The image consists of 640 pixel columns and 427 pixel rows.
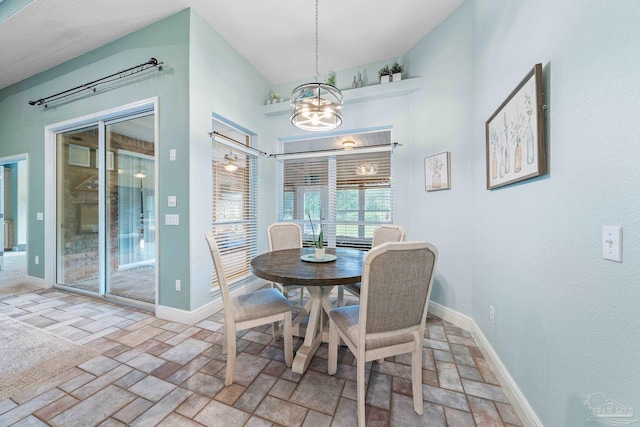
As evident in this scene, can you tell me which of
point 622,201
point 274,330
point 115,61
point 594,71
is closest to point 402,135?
point 594,71

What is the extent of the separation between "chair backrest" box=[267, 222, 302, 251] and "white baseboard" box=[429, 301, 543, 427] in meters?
1.79

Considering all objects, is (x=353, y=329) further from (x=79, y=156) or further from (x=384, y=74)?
(x=79, y=156)

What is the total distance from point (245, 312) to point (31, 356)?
190cm

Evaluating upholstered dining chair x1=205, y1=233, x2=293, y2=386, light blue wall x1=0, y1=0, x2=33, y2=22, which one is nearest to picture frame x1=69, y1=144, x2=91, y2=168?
light blue wall x1=0, y1=0, x2=33, y2=22

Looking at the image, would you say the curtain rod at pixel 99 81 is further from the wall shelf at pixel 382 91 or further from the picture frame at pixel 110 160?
the wall shelf at pixel 382 91

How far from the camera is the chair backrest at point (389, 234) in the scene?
7.68 ft

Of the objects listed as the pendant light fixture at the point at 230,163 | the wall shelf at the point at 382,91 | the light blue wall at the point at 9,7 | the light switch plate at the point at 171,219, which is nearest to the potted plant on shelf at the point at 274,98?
the wall shelf at the point at 382,91

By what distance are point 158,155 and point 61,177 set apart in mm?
2266

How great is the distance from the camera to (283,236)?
286 centimetres

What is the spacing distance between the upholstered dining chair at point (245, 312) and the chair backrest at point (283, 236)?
34.4 inches

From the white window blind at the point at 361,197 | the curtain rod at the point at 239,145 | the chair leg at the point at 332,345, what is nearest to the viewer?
the chair leg at the point at 332,345

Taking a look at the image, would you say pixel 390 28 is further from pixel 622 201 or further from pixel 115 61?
pixel 115 61

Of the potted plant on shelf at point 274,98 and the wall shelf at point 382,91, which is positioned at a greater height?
the potted plant on shelf at point 274,98

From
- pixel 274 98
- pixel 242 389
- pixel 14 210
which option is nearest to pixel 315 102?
pixel 274 98
